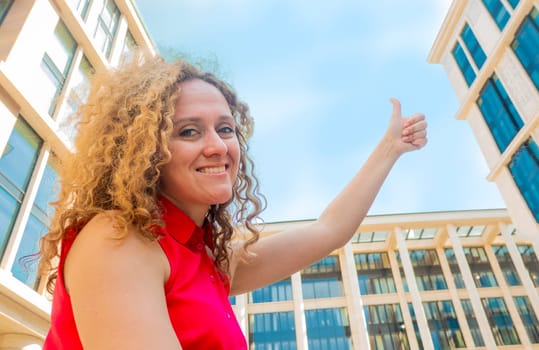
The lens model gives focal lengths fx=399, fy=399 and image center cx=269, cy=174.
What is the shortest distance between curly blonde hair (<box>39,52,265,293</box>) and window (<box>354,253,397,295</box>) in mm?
30149

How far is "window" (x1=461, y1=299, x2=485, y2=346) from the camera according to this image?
1029 inches

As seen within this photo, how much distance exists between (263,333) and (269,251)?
27450 millimetres

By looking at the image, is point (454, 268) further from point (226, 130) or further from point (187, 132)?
point (187, 132)

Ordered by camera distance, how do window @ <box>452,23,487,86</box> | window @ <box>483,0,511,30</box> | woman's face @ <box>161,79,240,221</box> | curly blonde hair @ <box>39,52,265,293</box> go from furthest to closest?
window @ <box>452,23,487,86</box> → window @ <box>483,0,511,30</box> → woman's face @ <box>161,79,240,221</box> → curly blonde hair @ <box>39,52,265,293</box>

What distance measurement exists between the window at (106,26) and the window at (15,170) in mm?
4262

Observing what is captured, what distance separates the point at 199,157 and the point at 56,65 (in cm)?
1040

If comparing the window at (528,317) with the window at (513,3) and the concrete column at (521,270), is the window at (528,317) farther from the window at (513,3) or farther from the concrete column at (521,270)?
the window at (513,3)

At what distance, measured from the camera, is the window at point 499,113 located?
50.7 ft

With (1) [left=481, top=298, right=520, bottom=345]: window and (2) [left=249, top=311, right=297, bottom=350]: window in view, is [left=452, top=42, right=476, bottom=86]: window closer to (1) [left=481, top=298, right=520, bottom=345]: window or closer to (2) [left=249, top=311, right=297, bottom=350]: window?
(1) [left=481, top=298, right=520, bottom=345]: window

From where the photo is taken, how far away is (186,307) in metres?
0.94

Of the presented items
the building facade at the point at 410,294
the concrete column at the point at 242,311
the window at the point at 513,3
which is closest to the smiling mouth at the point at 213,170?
the window at the point at 513,3

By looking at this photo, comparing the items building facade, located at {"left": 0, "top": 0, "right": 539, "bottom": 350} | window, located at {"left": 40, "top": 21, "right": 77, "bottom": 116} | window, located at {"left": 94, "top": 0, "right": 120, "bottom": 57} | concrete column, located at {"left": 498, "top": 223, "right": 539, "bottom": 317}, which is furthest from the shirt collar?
concrete column, located at {"left": 498, "top": 223, "right": 539, "bottom": 317}

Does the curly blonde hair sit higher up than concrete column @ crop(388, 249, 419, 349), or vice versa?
concrete column @ crop(388, 249, 419, 349)

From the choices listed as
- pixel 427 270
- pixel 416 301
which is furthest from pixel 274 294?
pixel 427 270
